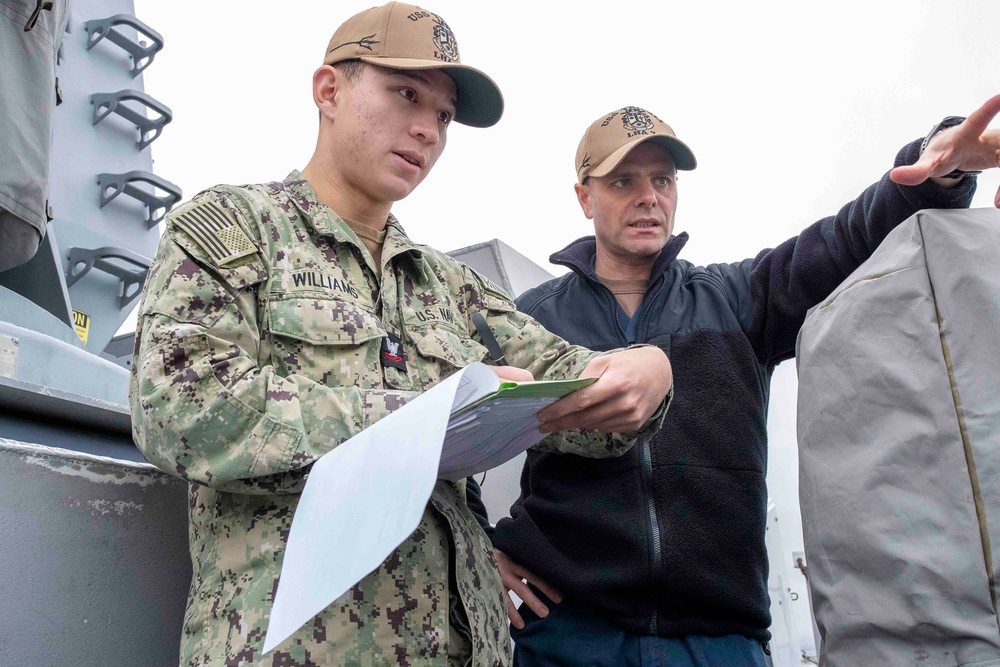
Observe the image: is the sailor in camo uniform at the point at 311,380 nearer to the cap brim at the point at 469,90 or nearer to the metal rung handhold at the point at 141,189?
the cap brim at the point at 469,90

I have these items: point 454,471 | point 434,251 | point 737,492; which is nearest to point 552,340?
point 434,251

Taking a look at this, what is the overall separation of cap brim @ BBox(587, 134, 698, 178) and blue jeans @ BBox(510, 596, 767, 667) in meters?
1.03

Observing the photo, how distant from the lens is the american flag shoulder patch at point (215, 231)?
1.14 meters

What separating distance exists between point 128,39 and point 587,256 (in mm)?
3129

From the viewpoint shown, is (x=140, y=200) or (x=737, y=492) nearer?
(x=737, y=492)

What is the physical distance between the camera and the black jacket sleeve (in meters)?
1.67

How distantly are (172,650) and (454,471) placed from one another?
520mm

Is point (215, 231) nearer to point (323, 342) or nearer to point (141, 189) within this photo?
point (323, 342)

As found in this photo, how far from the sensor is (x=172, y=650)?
1.30m

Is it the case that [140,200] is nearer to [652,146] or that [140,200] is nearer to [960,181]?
[652,146]

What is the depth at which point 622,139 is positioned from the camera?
2176mm

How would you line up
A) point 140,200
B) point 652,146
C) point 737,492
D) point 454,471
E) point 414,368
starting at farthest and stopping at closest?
point 140,200 → point 652,146 → point 737,492 → point 414,368 → point 454,471

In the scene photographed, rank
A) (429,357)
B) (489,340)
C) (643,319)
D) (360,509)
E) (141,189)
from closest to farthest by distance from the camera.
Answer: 1. (360,509)
2. (429,357)
3. (489,340)
4. (643,319)
5. (141,189)

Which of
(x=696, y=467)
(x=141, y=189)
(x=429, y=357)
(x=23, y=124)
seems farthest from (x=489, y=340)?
(x=141, y=189)
